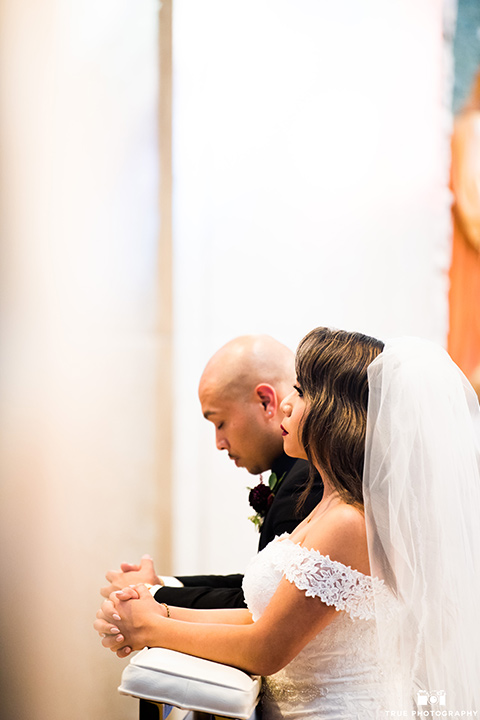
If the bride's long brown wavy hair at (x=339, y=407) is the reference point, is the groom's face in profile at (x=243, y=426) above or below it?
below

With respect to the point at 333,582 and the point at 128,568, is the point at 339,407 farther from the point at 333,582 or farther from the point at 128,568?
the point at 128,568

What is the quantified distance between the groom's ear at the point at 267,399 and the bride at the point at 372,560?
35.5 inches

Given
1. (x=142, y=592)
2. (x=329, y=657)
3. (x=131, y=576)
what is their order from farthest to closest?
(x=131, y=576)
(x=142, y=592)
(x=329, y=657)

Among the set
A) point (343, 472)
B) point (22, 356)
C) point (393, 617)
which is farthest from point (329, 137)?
point (393, 617)

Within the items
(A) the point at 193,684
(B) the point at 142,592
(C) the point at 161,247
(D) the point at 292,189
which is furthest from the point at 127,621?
(D) the point at 292,189

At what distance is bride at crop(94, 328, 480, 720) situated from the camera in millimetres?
1479

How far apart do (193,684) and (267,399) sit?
124cm

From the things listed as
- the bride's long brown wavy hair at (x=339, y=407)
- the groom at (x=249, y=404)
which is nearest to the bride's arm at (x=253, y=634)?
the bride's long brown wavy hair at (x=339, y=407)

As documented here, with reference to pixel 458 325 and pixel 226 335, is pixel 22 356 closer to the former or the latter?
pixel 226 335

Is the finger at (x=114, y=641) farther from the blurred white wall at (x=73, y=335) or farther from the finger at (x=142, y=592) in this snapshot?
the blurred white wall at (x=73, y=335)

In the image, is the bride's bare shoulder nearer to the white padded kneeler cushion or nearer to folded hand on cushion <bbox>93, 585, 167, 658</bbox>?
the white padded kneeler cushion

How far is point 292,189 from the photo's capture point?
349 cm

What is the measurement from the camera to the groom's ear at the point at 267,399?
2.58 m

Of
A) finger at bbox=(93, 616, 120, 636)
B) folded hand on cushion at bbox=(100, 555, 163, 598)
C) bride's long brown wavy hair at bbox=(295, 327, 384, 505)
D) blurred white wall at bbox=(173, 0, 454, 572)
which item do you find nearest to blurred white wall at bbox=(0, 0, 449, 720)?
blurred white wall at bbox=(173, 0, 454, 572)
